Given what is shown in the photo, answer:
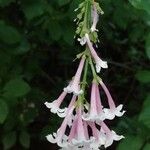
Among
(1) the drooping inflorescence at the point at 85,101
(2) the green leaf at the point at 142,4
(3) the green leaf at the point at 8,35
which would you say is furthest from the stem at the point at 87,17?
(3) the green leaf at the point at 8,35

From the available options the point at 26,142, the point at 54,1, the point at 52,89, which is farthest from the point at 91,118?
the point at 52,89

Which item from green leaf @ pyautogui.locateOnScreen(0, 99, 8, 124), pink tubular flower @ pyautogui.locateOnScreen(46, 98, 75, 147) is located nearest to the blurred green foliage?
green leaf @ pyautogui.locateOnScreen(0, 99, 8, 124)

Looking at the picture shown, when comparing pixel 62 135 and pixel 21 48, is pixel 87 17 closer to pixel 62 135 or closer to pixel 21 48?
pixel 62 135

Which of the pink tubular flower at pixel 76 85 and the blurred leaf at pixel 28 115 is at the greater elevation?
the blurred leaf at pixel 28 115

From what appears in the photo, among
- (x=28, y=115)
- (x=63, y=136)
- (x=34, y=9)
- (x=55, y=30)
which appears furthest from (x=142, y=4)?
(x=28, y=115)

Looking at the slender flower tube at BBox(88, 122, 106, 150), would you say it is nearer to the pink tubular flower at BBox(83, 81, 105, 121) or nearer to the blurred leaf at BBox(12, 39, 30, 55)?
the pink tubular flower at BBox(83, 81, 105, 121)

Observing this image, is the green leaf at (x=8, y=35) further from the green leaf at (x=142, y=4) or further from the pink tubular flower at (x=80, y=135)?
the pink tubular flower at (x=80, y=135)
